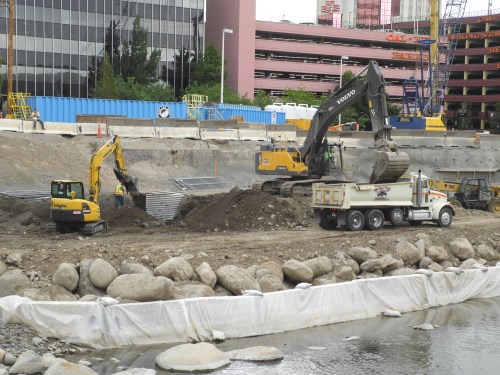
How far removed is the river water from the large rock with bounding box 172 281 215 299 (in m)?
1.68

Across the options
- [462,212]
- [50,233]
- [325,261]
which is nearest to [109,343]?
[325,261]

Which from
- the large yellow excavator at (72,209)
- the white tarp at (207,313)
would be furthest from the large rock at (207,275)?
the large yellow excavator at (72,209)

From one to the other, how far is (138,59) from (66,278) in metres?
61.7

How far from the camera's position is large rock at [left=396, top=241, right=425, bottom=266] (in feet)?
85.4

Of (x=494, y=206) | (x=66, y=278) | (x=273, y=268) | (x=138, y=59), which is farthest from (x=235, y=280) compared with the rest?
(x=138, y=59)

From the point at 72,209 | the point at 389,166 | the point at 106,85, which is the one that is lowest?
the point at 72,209

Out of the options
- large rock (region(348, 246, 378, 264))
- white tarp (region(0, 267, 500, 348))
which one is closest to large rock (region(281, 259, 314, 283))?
white tarp (region(0, 267, 500, 348))

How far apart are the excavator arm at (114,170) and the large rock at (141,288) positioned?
34.1ft

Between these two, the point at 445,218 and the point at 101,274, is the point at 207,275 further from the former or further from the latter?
the point at 445,218

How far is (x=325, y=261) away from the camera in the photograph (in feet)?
77.9

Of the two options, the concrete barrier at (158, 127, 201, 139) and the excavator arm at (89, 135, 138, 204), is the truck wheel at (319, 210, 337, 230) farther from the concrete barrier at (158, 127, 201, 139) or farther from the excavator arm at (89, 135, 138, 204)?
the concrete barrier at (158, 127, 201, 139)

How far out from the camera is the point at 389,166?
30.6 meters

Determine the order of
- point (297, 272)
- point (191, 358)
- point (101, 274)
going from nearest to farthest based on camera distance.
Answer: point (191, 358) < point (101, 274) < point (297, 272)

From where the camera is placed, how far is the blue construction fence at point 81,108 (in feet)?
181
